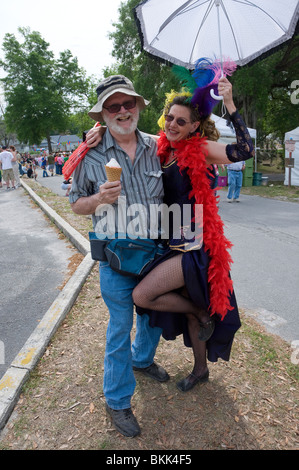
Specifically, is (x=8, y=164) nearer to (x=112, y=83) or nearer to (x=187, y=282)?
(x=112, y=83)

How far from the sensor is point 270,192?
12.3 meters

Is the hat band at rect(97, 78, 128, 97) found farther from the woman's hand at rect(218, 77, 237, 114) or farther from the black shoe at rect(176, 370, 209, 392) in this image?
the black shoe at rect(176, 370, 209, 392)

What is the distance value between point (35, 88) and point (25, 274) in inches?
1788

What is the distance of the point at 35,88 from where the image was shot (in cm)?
4394

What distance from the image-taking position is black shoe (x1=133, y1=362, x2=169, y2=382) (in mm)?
2641

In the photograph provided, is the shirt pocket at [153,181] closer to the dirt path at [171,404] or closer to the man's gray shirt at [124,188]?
the man's gray shirt at [124,188]

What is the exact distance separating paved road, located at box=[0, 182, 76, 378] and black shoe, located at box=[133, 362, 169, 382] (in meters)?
1.18

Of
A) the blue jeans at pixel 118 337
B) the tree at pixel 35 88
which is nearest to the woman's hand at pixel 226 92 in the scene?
the blue jeans at pixel 118 337

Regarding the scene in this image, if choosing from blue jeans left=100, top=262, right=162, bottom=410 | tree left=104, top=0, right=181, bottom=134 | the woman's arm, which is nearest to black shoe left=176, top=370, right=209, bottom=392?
blue jeans left=100, top=262, right=162, bottom=410

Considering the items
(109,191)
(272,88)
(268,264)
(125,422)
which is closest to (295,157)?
(272,88)

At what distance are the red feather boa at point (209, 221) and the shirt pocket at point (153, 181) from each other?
0.51ft

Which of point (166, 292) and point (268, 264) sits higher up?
point (166, 292)
